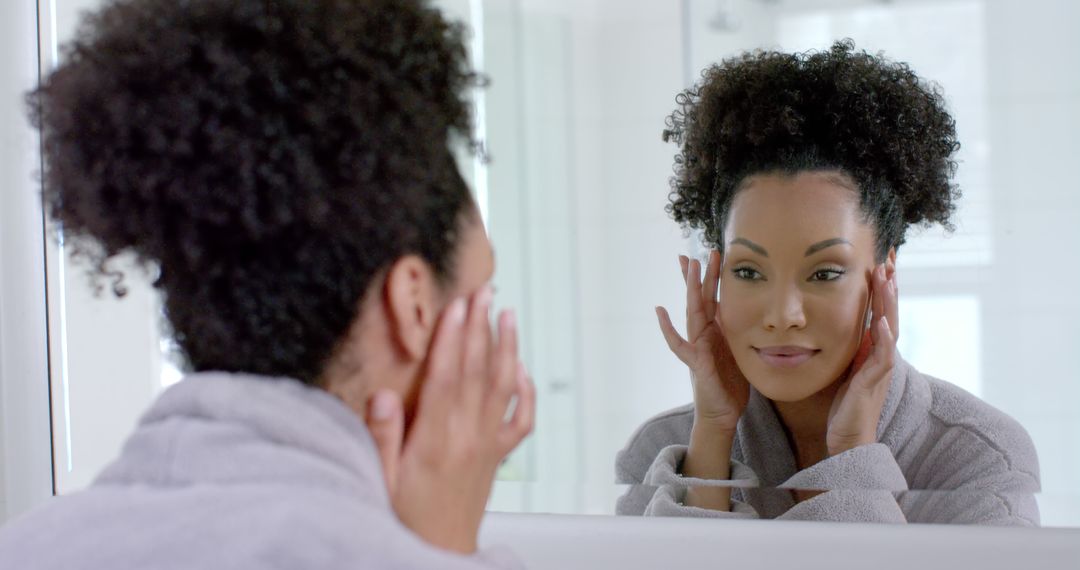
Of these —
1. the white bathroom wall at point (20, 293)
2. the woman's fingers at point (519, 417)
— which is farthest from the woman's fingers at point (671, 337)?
the white bathroom wall at point (20, 293)

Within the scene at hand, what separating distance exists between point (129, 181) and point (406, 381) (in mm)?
173

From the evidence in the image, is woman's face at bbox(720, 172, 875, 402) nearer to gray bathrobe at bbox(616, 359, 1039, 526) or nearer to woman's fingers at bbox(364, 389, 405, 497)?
gray bathrobe at bbox(616, 359, 1039, 526)

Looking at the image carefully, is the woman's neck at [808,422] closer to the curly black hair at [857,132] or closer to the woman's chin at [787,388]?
the woman's chin at [787,388]

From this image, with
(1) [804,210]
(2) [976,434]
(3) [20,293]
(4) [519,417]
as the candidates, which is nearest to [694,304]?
(1) [804,210]

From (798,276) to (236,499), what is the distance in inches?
20.6

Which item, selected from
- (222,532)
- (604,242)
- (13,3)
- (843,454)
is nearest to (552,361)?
(604,242)

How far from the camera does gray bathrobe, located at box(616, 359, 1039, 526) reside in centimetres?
87

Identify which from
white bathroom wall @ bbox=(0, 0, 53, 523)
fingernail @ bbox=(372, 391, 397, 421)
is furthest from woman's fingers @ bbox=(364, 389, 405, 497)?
white bathroom wall @ bbox=(0, 0, 53, 523)

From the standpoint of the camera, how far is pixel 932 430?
0.88 meters

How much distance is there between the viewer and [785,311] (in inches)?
34.1

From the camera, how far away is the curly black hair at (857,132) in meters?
0.85

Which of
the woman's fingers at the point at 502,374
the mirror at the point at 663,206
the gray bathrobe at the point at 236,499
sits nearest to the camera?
the gray bathrobe at the point at 236,499

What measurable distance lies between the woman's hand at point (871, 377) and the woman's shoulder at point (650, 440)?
5.0 inches

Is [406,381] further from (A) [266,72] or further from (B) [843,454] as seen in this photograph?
(B) [843,454]
